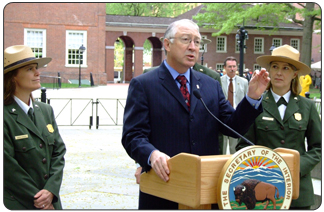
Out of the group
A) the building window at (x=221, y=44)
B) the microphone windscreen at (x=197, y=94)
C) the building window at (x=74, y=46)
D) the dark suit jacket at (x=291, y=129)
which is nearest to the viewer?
the microphone windscreen at (x=197, y=94)

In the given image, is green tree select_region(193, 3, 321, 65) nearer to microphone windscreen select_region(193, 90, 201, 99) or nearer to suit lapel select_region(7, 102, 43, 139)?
microphone windscreen select_region(193, 90, 201, 99)

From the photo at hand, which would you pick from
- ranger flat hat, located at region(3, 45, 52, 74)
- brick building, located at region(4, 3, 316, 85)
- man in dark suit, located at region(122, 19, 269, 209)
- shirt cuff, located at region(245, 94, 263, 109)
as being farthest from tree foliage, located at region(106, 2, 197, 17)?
shirt cuff, located at region(245, 94, 263, 109)

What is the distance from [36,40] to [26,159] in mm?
39963

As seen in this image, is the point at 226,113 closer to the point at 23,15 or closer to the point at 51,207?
the point at 51,207

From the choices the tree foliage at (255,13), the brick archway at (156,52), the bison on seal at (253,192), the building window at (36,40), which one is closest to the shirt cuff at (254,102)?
the bison on seal at (253,192)

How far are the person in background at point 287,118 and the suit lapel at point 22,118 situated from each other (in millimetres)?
1652

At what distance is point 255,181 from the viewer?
2455 millimetres

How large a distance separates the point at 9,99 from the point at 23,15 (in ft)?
130

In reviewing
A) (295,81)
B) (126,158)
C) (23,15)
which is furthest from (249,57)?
(295,81)

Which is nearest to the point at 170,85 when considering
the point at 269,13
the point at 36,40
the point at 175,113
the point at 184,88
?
the point at 184,88

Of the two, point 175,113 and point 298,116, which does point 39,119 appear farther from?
point 298,116

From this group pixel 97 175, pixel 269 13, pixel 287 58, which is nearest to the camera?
pixel 287 58

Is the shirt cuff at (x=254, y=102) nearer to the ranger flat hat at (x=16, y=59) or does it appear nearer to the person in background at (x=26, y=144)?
the person in background at (x=26, y=144)

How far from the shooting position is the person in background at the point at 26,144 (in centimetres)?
326
